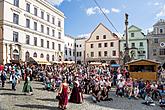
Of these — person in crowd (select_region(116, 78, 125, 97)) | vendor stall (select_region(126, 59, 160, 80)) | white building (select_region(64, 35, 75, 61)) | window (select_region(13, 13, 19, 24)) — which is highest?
window (select_region(13, 13, 19, 24))

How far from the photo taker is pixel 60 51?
6156cm

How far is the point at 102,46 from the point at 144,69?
4014cm

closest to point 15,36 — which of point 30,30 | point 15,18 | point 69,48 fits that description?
point 15,18

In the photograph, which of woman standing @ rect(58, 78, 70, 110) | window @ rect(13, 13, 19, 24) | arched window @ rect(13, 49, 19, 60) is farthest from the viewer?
window @ rect(13, 13, 19, 24)

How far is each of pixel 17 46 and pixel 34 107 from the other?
32.2 metres

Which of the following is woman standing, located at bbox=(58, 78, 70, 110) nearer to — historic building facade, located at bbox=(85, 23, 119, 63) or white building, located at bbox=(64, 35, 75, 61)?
historic building facade, located at bbox=(85, 23, 119, 63)

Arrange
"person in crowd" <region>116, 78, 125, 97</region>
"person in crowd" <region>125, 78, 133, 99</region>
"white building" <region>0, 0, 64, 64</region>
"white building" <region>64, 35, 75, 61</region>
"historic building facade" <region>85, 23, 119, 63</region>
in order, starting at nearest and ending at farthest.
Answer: "person in crowd" <region>125, 78, 133, 99</region>
"person in crowd" <region>116, 78, 125, 97</region>
"white building" <region>0, 0, 64, 64</region>
"historic building facade" <region>85, 23, 119, 63</region>
"white building" <region>64, 35, 75, 61</region>

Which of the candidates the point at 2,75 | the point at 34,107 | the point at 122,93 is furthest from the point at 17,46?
the point at 34,107

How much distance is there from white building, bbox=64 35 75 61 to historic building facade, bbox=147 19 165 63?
25.5 metres

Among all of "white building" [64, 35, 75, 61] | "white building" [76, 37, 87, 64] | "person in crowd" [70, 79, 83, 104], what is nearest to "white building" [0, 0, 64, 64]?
"white building" [64, 35, 75, 61]

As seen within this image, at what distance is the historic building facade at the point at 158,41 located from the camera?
58031mm

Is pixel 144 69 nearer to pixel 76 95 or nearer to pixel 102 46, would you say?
pixel 76 95

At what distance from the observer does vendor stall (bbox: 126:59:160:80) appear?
2647 cm

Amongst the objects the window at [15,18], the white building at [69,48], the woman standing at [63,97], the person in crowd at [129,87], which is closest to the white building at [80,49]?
the white building at [69,48]
